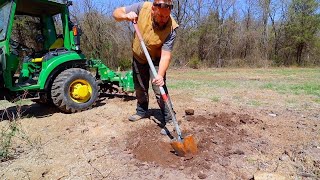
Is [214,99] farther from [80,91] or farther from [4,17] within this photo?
[4,17]

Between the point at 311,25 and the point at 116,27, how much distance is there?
16.2m

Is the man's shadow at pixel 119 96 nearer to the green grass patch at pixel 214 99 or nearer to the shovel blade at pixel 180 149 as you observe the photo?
the green grass patch at pixel 214 99

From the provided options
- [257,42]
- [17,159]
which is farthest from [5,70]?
[257,42]

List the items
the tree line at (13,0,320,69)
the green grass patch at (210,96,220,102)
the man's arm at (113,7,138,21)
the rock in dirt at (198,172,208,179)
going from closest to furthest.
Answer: the rock in dirt at (198,172,208,179)
the man's arm at (113,7,138,21)
the green grass patch at (210,96,220,102)
the tree line at (13,0,320,69)

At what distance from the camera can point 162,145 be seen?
3479 millimetres

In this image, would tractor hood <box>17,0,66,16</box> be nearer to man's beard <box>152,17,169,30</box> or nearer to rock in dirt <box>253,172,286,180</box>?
man's beard <box>152,17,169,30</box>

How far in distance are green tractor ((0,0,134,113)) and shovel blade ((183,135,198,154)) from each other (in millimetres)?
2801

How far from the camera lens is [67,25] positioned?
5559 mm

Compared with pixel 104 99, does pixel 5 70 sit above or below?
above

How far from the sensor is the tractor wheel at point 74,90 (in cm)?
516

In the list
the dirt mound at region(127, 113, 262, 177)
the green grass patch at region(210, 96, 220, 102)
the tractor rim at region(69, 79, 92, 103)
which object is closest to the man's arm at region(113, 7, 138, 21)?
the dirt mound at region(127, 113, 262, 177)

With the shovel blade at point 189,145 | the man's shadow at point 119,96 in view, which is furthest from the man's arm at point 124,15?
the man's shadow at point 119,96

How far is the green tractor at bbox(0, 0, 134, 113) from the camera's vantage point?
4.80 metres

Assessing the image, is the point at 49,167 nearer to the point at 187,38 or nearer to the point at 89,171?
the point at 89,171
